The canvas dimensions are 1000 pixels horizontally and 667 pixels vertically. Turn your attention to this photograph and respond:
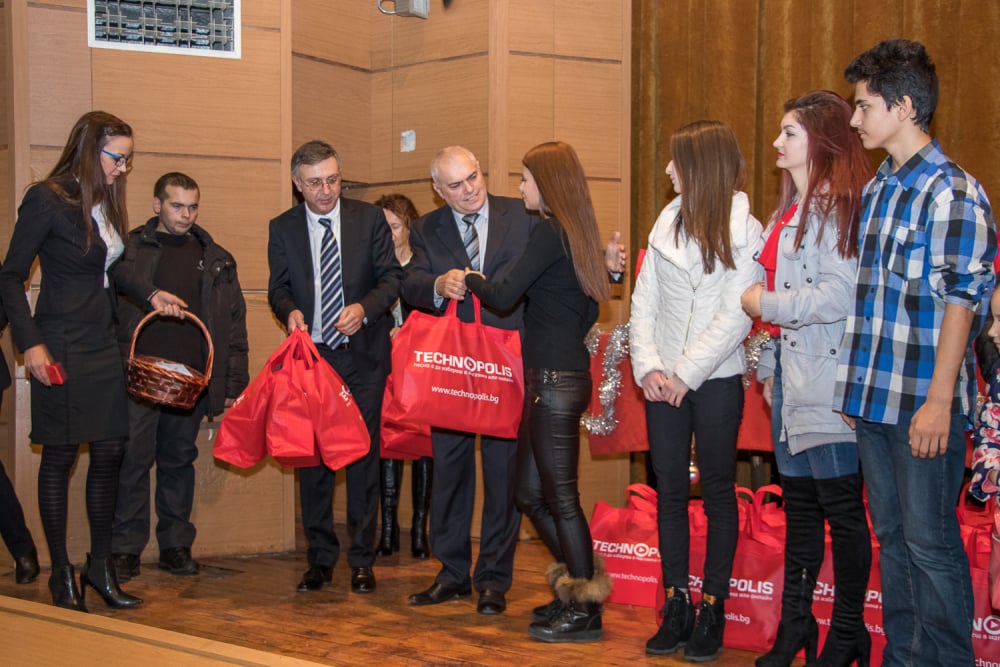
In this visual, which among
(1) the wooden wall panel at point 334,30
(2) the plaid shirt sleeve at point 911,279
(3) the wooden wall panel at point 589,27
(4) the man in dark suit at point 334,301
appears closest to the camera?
(2) the plaid shirt sleeve at point 911,279

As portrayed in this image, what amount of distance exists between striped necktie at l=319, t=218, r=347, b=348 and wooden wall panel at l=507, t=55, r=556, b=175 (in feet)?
4.86

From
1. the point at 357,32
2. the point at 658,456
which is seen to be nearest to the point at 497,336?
the point at 658,456

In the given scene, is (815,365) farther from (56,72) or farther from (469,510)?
(56,72)

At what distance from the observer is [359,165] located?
19.7 feet

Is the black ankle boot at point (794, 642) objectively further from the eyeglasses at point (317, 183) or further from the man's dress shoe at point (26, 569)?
the man's dress shoe at point (26, 569)

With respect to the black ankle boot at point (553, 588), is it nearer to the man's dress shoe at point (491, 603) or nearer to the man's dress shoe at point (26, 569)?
the man's dress shoe at point (491, 603)

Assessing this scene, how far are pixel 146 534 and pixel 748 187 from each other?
3.39 m

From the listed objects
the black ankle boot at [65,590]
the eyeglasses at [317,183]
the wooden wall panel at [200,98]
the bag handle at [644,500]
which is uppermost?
the wooden wall panel at [200,98]

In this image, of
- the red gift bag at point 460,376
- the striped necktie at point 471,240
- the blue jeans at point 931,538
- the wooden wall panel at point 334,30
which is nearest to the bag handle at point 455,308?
the red gift bag at point 460,376

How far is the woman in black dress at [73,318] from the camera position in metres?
3.59

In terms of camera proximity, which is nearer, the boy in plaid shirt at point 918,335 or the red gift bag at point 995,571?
the boy in plaid shirt at point 918,335

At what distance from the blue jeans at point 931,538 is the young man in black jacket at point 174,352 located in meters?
2.95

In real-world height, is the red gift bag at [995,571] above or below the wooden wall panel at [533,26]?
below

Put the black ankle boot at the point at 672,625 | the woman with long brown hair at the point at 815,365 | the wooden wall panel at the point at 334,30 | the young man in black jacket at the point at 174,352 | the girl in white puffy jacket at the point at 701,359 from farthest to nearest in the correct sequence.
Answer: the wooden wall panel at the point at 334,30 → the young man in black jacket at the point at 174,352 → the black ankle boot at the point at 672,625 → the girl in white puffy jacket at the point at 701,359 → the woman with long brown hair at the point at 815,365
